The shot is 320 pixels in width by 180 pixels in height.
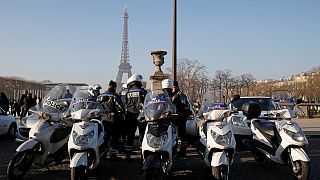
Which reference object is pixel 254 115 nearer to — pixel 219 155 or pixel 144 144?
pixel 219 155

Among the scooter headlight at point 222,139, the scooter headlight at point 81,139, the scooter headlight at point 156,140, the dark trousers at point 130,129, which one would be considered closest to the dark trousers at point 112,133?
the dark trousers at point 130,129

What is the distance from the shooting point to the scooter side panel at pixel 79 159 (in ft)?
16.8

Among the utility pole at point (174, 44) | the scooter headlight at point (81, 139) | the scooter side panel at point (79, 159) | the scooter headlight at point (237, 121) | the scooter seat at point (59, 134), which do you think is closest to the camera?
the scooter side panel at point (79, 159)

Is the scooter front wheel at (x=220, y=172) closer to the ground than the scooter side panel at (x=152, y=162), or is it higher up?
closer to the ground

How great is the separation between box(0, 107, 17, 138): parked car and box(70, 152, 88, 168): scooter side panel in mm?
7140

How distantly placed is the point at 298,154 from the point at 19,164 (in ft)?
14.6

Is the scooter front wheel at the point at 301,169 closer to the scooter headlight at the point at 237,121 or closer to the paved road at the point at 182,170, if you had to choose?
the paved road at the point at 182,170

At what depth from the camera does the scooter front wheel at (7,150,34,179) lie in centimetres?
571

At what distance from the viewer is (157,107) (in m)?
5.69

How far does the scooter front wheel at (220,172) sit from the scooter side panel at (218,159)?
0.05 m

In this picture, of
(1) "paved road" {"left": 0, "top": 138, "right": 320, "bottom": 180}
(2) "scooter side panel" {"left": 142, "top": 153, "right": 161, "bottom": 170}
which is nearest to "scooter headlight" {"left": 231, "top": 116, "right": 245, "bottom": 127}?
(1) "paved road" {"left": 0, "top": 138, "right": 320, "bottom": 180}

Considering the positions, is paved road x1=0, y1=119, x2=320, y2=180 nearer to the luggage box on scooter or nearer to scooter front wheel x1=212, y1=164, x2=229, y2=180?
scooter front wheel x1=212, y1=164, x2=229, y2=180

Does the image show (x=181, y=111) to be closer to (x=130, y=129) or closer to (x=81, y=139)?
(x=130, y=129)

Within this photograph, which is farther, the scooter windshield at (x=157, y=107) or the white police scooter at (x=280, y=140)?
the white police scooter at (x=280, y=140)
